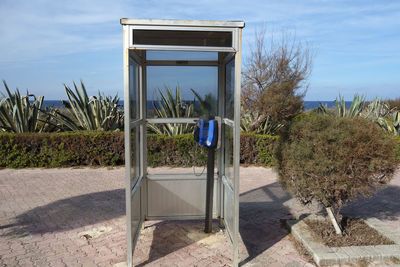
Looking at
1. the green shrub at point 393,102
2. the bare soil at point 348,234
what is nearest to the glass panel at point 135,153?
the bare soil at point 348,234

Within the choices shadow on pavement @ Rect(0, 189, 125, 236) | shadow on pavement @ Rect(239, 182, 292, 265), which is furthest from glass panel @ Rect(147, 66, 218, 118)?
shadow on pavement @ Rect(0, 189, 125, 236)

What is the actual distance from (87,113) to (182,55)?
18.3 feet

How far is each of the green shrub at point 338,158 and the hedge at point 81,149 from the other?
4.86m

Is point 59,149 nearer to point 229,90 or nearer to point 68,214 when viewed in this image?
point 68,214

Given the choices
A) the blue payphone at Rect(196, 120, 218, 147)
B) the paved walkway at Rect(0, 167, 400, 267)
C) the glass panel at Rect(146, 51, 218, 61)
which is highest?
the glass panel at Rect(146, 51, 218, 61)

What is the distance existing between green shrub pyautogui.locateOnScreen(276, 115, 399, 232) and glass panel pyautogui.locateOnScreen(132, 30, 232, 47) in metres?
1.37

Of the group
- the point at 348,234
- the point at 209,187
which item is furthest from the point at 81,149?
the point at 348,234

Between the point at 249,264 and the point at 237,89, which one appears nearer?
the point at 237,89

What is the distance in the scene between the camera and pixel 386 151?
12.1 feet

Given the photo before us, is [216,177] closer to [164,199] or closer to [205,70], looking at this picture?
[164,199]

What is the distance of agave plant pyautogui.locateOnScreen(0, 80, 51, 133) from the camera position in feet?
28.7

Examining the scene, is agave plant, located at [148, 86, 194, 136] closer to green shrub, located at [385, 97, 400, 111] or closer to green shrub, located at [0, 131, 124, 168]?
green shrub, located at [0, 131, 124, 168]

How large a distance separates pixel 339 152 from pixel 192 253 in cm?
199

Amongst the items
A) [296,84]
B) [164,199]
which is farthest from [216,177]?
[296,84]
